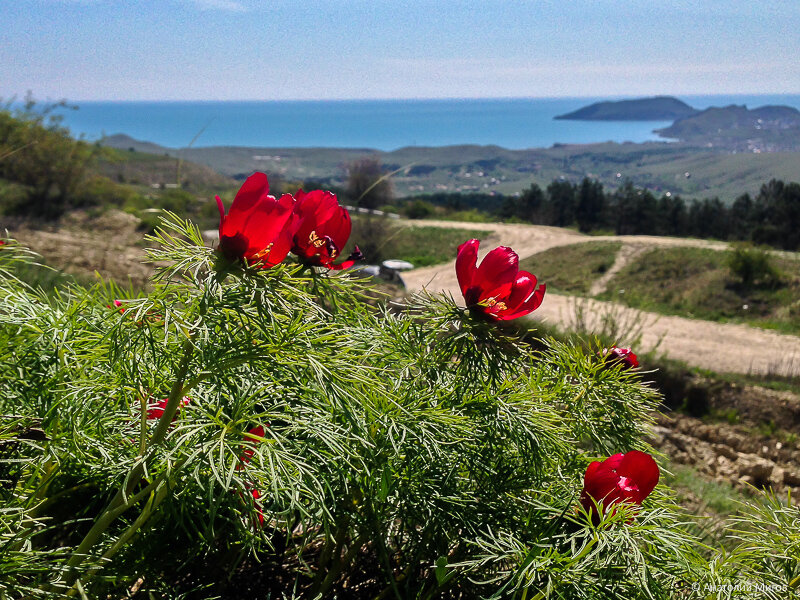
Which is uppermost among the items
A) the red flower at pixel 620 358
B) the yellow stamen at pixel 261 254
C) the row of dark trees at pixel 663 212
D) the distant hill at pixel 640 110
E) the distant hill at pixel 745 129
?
the distant hill at pixel 640 110

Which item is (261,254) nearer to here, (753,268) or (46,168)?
(753,268)

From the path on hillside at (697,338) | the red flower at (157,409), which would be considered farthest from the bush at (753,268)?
the red flower at (157,409)

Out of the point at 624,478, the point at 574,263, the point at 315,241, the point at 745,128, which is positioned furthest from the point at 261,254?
the point at 745,128

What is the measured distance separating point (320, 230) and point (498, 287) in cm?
34

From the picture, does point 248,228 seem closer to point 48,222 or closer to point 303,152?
point 48,222

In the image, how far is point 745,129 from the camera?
6688cm

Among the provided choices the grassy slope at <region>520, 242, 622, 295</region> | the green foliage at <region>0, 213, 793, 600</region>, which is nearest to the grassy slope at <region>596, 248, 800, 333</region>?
the grassy slope at <region>520, 242, 622, 295</region>

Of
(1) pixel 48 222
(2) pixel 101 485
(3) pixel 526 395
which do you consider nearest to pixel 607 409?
(3) pixel 526 395

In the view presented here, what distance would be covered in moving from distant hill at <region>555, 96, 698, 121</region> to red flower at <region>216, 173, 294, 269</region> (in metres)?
165

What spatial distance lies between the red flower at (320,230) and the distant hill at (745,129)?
4548cm

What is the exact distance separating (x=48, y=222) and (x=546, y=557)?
17873mm

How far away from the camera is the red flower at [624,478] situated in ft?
3.28

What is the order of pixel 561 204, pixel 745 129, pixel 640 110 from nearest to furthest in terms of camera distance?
pixel 561 204, pixel 745 129, pixel 640 110

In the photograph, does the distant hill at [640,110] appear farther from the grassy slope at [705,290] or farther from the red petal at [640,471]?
the red petal at [640,471]
